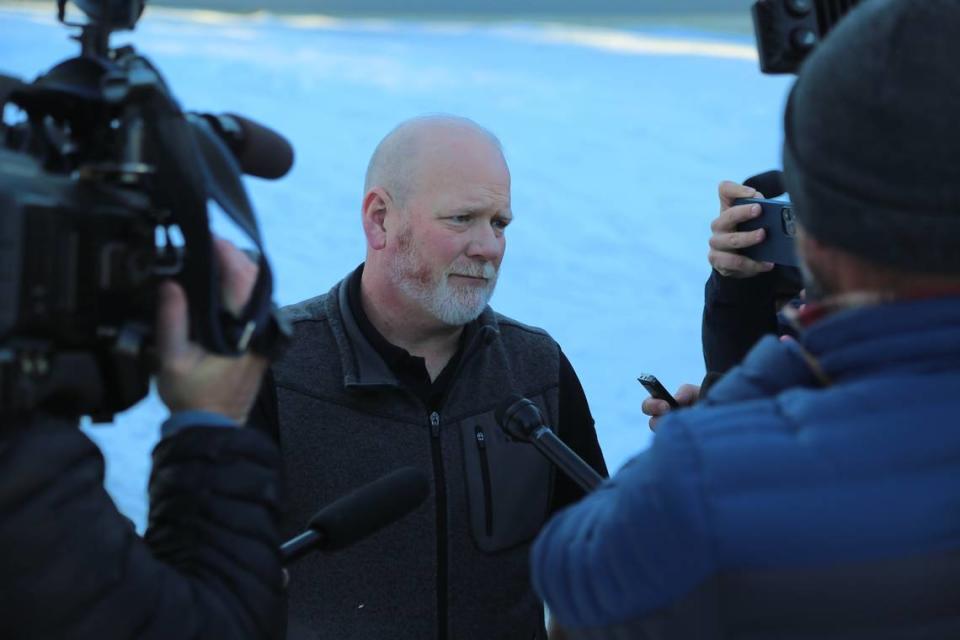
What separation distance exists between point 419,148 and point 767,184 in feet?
1.72

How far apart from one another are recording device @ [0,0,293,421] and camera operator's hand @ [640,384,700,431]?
60 cm

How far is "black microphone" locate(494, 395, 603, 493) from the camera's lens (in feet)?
3.80

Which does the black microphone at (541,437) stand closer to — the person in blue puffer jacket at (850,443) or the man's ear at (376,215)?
the person in blue puffer jacket at (850,443)

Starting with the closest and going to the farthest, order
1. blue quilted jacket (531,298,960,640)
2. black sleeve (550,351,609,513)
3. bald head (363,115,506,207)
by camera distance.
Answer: blue quilted jacket (531,298,960,640) → black sleeve (550,351,609,513) → bald head (363,115,506,207)

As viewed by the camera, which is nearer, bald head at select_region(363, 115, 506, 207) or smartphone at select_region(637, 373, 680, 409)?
smartphone at select_region(637, 373, 680, 409)

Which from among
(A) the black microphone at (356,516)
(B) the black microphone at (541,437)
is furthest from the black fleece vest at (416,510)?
(A) the black microphone at (356,516)

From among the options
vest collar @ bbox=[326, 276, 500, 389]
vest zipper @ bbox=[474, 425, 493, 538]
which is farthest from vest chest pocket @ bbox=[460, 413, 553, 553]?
vest collar @ bbox=[326, 276, 500, 389]

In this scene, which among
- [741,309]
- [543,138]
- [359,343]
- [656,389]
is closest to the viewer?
[656,389]

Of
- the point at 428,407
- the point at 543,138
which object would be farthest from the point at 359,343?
the point at 543,138

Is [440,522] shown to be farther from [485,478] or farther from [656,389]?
[656,389]

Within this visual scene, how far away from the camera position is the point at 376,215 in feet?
6.09

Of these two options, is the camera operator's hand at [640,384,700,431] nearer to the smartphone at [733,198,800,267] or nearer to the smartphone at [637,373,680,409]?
the smartphone at [637,373,680,409]

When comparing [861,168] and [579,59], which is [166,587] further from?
[579,59]

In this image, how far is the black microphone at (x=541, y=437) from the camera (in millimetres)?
1157
